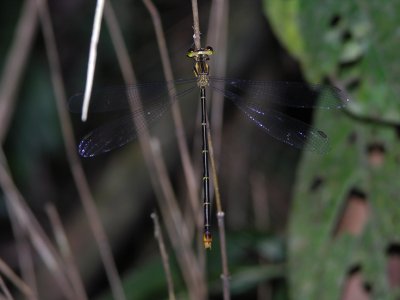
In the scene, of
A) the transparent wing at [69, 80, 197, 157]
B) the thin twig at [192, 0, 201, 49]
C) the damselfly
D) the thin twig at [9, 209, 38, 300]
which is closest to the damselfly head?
the damselfly

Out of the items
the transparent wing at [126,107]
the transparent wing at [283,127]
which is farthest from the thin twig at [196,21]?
the transparent wing at [126,107]

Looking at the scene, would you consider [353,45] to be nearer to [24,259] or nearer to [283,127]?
[283,127]

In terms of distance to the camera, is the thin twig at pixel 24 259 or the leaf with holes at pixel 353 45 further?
the thin twig at pixel 24 259

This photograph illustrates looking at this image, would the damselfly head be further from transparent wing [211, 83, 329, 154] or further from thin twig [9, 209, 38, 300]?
thin twig [9, 209, 38, 300]

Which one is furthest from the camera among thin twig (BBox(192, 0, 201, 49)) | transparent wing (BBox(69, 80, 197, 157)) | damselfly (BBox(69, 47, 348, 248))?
transparent wing (BBox(69, 80, 197, 157))

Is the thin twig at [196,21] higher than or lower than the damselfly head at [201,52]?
lower

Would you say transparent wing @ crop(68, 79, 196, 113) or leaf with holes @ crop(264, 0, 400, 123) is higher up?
transparent wing @ crop(68, 79, 196, 113)

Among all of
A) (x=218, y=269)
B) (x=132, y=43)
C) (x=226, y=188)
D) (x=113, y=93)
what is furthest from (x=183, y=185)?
(x=113, y=93)

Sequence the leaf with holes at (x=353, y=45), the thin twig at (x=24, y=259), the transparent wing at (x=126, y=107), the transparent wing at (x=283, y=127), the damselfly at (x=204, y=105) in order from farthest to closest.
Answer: the thin twig at (x=24, y=259) < the transparent wing at (x=126, y=107) < the damselfly at (x=204, y=105) < the transparent wing at (x=283, y=127) < the leaf with holes at (x=353, y=45)

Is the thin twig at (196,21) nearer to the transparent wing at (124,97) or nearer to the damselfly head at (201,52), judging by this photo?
the damselfly head at (201,52)

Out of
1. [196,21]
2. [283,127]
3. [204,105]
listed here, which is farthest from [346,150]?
[196,21]
